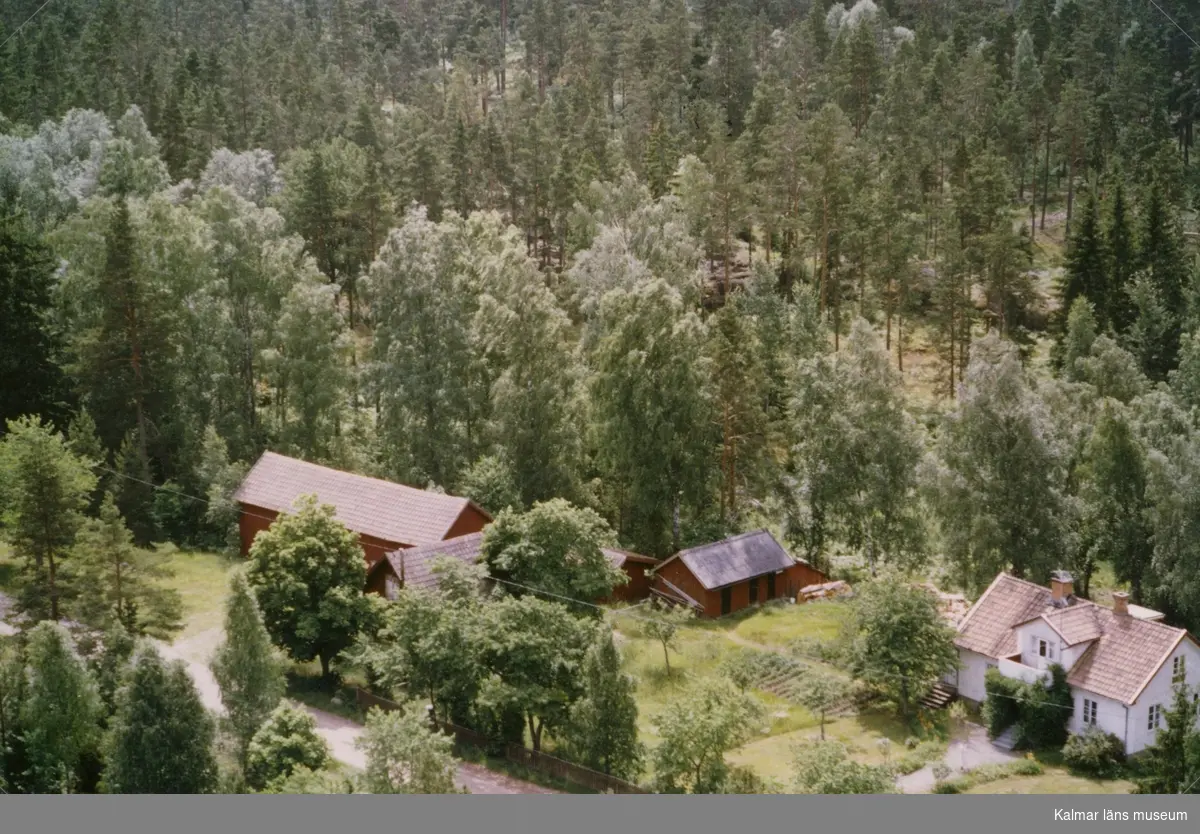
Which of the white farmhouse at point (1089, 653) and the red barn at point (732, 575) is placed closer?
the white farmhouse at point (1089, 653)

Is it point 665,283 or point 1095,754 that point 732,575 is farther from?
point 1095,754

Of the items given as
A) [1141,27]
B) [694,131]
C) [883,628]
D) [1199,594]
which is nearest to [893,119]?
[694,131]

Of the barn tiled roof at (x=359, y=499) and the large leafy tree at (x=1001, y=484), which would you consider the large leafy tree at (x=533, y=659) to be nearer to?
the barn tiled roof at (x=359, y=499)

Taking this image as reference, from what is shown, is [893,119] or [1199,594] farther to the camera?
[893,119]

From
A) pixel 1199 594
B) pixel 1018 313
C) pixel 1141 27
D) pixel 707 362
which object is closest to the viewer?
pixel 1199 594

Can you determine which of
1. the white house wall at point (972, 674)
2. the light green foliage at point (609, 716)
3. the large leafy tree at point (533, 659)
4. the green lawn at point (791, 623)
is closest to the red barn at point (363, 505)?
the large leafy tree at point (533, 659)

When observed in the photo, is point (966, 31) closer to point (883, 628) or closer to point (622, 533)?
point (622, 533)

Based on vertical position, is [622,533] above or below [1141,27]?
below
